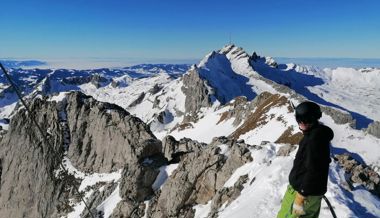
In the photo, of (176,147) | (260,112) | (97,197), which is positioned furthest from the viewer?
(260,112)

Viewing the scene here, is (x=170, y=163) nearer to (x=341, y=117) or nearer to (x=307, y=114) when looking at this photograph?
(x=341, y=117)

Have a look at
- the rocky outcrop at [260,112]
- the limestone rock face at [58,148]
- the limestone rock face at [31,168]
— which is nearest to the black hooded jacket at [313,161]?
the limestone rock face at [58,148]

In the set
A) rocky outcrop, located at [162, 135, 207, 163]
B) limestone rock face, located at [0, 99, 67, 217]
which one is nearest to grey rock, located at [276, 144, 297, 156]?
rocky outcrop, located at [162, 135, 207, 163]

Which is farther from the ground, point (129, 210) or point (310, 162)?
point (310, 162)

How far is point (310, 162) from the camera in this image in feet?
35.3

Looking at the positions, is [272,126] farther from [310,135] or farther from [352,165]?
[310,135]

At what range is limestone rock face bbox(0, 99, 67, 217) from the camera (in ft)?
270

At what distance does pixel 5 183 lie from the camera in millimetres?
90750

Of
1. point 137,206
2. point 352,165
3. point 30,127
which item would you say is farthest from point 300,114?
point 30,127

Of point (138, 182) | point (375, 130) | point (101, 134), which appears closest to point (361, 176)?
point (138, 182)

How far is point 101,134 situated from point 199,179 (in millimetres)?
46017

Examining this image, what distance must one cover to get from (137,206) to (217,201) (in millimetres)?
16681

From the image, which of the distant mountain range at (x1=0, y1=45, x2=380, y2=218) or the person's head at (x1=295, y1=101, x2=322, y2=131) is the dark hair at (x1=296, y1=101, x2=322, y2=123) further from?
the distant mountain range at (x1=0, y1=45, x2=380, y2=218)

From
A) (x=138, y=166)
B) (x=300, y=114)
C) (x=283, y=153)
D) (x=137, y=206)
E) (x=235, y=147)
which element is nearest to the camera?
(x=300, y=114)
